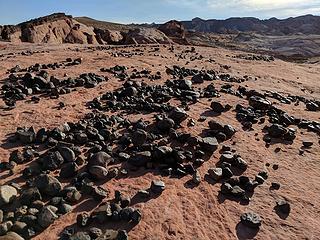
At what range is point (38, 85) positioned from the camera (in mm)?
13344

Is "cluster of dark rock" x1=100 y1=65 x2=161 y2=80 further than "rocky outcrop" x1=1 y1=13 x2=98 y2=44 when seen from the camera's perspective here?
No

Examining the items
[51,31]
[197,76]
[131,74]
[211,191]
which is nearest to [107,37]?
[51,31]

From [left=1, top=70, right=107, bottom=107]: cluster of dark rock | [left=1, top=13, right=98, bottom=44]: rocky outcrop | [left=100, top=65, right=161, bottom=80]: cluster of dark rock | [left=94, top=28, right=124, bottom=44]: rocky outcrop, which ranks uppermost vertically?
[left=1, top=70, right=107, bottom=107]: cluster of dark rock

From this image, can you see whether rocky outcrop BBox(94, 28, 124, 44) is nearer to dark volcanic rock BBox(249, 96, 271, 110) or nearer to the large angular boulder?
dark volcanic rock BBox(249, 96, 271, 110)

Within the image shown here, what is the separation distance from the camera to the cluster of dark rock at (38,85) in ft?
40.6

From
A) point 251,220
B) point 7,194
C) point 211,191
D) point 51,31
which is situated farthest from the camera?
point 51,31

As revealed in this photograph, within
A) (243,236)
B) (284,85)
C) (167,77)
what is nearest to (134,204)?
(243,236)

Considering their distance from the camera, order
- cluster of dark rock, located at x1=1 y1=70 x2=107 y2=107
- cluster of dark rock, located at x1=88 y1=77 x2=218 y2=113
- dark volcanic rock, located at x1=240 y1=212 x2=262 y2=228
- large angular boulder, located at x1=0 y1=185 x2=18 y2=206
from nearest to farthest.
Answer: large angular boulder, located at x1=0 y1=185 x2=18 y2=206
dark volcanic rock, located at x1=240 y1=212 x2=262 y2=228
cluster of dark rock, located at x1=88 y1=77 x2=218 y2=113
cluster of dark rock, located at x1=1 y1=70 x2=107 y2=107

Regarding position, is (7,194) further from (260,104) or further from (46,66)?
(46,66)

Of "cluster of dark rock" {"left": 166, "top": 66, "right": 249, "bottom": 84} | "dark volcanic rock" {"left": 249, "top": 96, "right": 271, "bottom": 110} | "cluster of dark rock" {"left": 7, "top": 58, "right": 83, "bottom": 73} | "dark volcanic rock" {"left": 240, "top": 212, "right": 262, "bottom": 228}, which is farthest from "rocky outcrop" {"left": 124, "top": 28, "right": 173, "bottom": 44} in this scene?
"dark volcanic rock" {"left": 240, "top": 212, "right": 262, "bottom": 228}

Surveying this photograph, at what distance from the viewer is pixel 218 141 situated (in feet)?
34.1

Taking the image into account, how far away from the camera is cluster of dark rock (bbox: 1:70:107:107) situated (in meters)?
12.4

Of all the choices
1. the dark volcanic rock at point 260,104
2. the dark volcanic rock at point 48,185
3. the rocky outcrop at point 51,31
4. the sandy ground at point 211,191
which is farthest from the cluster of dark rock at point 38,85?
the rocky outcrop at point 51,31

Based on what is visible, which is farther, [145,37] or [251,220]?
[145,37]
